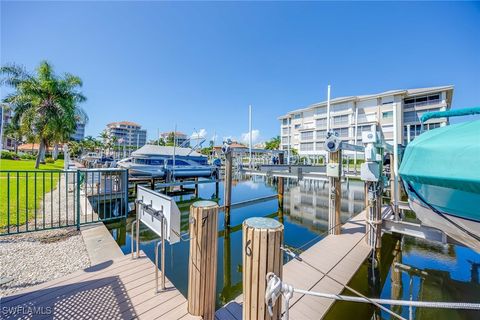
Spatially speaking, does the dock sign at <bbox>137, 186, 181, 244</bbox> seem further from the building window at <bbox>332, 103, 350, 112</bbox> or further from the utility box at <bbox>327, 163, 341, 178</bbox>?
the building window at <bbox>332, 103, 350, 112</bbox>

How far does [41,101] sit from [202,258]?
26105 millimetres

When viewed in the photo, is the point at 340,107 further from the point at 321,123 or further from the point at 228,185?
the point at 228,185

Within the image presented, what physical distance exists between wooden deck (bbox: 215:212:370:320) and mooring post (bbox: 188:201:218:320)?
369mm

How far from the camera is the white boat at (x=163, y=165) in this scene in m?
12.4

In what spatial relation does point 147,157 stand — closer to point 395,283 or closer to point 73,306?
point 73,306

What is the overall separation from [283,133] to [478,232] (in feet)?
159

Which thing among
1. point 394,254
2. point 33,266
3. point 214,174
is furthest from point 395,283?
point 214,174

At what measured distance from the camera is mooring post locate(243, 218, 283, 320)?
1609 millimetres

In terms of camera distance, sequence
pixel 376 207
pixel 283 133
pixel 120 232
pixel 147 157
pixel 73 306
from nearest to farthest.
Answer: pixel 73 306 < pixel 376 207 < pixel 120 232 < pixel 147 157 < pixel 283 133

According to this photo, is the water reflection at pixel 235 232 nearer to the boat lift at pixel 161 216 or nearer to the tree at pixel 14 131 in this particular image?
the boat lift at pixel 161 216

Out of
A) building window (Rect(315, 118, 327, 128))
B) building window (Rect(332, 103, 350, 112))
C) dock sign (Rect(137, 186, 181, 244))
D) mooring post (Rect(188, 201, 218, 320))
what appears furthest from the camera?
building window (Rect(315, 118, 327, 128))

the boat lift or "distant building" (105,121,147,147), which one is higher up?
"distant building" (105,121,147,147)

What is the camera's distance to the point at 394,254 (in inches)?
226

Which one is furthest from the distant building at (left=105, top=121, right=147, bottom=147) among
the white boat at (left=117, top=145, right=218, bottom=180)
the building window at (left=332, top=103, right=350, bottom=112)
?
the white boat at (left=117, top=145, right=218, bottom=180)
